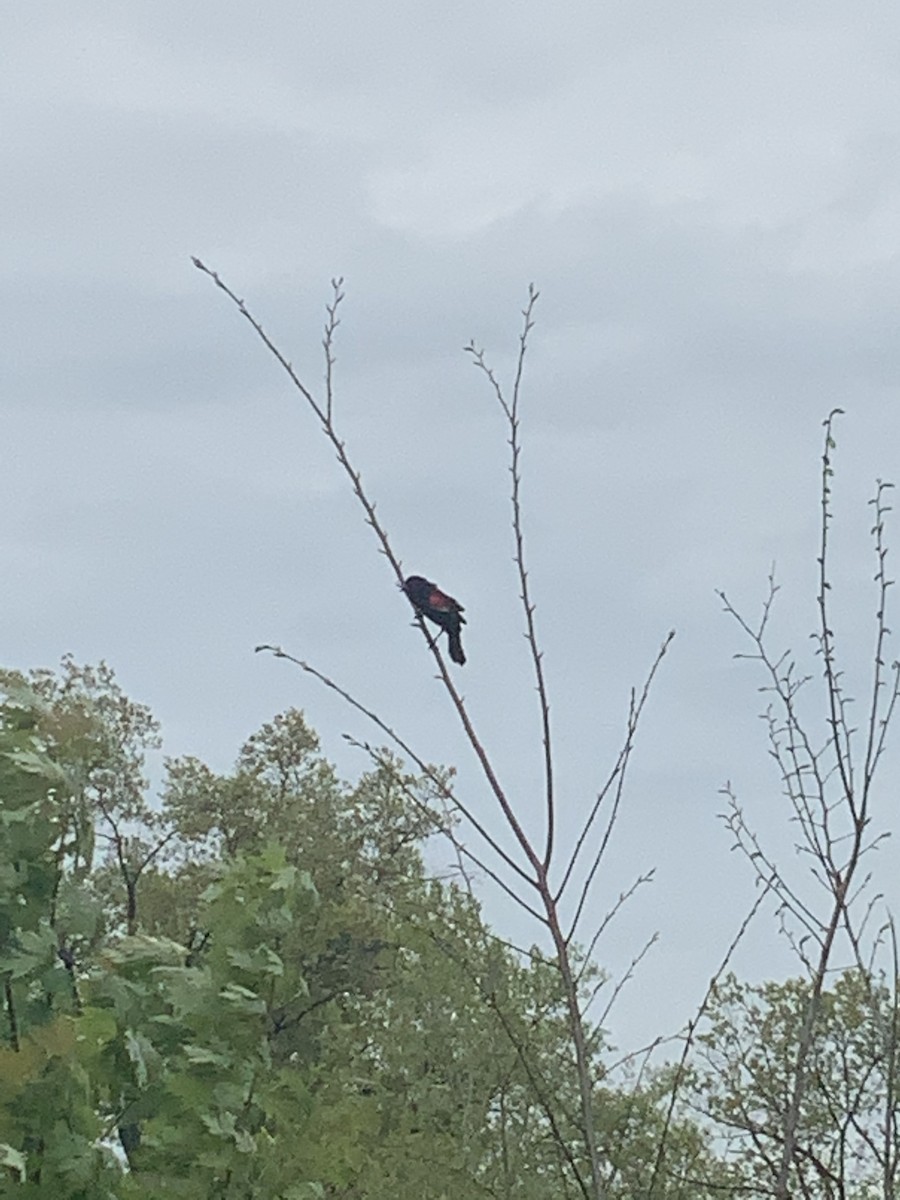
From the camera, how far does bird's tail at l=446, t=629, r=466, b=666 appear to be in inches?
317

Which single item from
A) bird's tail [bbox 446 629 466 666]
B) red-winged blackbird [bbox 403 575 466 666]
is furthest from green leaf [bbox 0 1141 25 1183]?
bird's tail [bbox 446 629 466 666]

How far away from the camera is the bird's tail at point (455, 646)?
805cm

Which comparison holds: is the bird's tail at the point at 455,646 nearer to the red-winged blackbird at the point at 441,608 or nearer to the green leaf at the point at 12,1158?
the red-winged blackbird at the point at 441,608

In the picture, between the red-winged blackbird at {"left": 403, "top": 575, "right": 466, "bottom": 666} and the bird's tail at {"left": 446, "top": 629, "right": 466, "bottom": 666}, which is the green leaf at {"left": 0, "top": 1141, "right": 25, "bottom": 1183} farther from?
the bird's tail at {"left": 446, "top": 629, "right": 466, "bottom": 666}

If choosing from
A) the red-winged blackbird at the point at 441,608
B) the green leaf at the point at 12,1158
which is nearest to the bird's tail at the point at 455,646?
the red-winged blackbird at the point at 441,608

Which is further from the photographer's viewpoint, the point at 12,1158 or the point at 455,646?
the point at 455,646

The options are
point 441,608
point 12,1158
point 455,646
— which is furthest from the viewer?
point 455,646

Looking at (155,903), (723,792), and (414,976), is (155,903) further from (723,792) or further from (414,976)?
(723,792)

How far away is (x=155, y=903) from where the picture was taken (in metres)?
28.8

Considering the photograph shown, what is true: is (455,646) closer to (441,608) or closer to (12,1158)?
(441,608)

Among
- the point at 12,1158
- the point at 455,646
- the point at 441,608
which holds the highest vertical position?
the point at 455,646

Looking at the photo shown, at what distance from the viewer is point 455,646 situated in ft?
28.0

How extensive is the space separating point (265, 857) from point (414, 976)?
17249 mm

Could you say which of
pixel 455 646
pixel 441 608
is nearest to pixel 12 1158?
pixel 441 608
